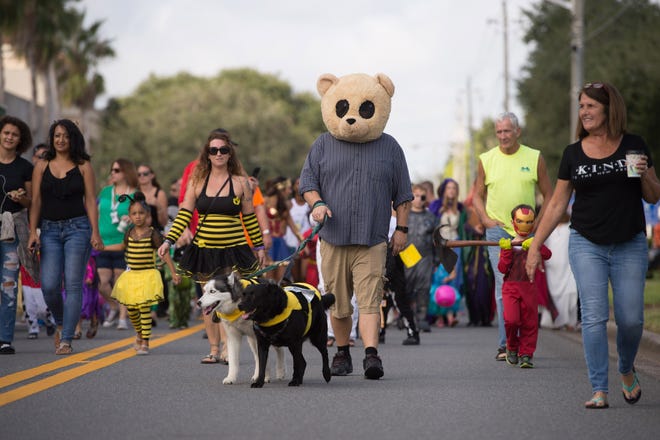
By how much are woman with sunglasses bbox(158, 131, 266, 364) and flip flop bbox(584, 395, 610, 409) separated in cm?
365

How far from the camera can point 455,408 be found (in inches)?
339

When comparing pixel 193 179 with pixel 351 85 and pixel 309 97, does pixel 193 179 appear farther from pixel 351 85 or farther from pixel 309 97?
pixel 309 97

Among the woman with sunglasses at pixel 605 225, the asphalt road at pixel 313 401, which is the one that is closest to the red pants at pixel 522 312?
the asphalt road at pixel 313 401

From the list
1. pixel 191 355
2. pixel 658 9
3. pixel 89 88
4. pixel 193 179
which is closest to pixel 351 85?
pixel 193 179

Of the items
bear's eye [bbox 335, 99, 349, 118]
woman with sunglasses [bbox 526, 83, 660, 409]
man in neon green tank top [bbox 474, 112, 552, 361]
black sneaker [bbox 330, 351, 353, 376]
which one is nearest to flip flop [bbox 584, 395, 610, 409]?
woman with sunglasses [bbox 526, 83, 660, 409]

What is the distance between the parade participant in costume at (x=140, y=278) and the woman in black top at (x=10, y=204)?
3.18 feet

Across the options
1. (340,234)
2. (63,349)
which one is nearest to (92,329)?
(63,349)

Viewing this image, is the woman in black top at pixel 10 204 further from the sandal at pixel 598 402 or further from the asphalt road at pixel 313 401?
the sandal at pixel 598 402

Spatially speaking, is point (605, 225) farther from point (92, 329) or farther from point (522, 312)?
point (92, 329)

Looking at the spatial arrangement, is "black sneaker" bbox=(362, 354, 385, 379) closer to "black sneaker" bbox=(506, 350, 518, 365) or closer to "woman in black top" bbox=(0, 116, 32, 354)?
"black sneaker" bbox=(506, 350, 518, 365)

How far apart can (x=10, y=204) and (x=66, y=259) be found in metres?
0.73

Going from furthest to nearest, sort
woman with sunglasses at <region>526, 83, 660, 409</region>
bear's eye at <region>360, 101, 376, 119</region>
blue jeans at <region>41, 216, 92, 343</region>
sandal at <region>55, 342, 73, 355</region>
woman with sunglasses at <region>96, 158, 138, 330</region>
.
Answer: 1. woman with sunglasses at <region>96, 158, 138, 330</region>
2. sandal at <region>55, 342, 73, 355</region>
3. blue jeans at <region>41, 216, 92, 343</region>
4. bear's eye at <region>360, 101, 376, 119</region>
5. woman with sunglasses at <region>526, 83, 660, 409</region>

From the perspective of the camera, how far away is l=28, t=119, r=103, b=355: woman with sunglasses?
486 inches

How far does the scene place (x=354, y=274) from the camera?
10477 mm
